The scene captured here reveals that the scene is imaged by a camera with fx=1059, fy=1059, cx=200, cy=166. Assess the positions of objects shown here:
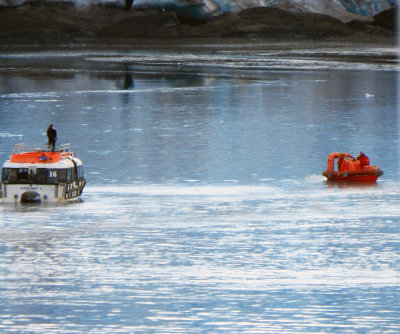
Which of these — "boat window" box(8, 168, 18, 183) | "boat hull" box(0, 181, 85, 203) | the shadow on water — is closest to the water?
the shadow on water

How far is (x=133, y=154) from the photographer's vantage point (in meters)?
46.8

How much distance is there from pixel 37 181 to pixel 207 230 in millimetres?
7269

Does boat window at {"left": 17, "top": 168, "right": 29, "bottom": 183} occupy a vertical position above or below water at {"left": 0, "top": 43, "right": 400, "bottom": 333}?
above

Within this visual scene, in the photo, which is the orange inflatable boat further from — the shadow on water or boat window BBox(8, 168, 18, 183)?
boat window BBox(8, 168, 18, 183)

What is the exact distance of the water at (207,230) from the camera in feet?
74.0

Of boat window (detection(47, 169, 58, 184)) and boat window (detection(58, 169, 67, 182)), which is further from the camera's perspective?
boat window (detection(58, 169, 67, 182))

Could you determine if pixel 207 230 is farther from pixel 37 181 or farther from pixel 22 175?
pixel 22 175

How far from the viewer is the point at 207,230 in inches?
1206

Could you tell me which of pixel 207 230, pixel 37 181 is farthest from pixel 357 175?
pixel 37 181

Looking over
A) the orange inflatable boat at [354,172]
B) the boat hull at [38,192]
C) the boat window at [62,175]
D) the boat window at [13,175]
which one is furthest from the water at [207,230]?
the boat window at [13,175]

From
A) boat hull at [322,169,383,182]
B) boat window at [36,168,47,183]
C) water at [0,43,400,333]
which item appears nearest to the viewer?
→ water at [0,43,400,333]

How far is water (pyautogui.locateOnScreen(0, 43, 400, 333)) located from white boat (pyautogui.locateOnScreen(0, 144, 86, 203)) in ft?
2.25

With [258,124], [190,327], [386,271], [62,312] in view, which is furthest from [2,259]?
[258,124]

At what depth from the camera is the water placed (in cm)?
2255
